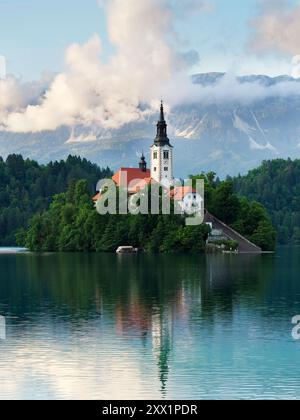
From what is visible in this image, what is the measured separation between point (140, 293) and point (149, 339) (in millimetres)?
19509

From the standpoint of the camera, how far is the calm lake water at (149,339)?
29.7 metres

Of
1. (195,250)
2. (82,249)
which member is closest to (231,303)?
(195,250)

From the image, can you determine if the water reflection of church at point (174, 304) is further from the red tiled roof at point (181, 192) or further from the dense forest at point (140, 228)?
the red tiled roof at point (181, 192)

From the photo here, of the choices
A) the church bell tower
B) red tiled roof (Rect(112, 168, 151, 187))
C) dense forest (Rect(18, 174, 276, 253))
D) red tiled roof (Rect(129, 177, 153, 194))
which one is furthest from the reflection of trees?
red tiled roof (Rect(112, 168, 151, 187))

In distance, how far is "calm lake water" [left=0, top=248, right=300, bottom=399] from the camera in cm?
2967

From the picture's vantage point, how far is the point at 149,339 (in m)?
38.4

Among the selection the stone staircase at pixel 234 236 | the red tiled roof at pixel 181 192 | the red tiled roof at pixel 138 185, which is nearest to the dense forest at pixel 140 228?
the stone staircase at pixel 234 236

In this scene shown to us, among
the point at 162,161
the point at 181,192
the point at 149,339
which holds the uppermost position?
the point at 162,161

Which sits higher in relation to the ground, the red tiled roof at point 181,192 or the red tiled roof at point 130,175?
the red tiled roof at point 130,175

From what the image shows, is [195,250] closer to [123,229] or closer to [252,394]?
[123,229]

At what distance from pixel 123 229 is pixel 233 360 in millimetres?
91860

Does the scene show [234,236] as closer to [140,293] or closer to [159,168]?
[159,168]

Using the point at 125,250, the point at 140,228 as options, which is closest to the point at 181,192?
the point at 140,228

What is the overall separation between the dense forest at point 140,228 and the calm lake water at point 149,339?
53.8 metres
